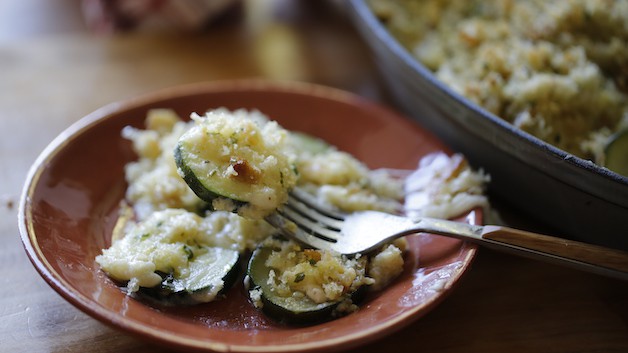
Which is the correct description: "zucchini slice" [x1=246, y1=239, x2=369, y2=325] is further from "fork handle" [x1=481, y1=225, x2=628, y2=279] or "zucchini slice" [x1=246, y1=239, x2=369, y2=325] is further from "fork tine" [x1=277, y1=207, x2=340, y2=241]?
"fork handle" [x1=481, y1=225, x2=628, y2=279]

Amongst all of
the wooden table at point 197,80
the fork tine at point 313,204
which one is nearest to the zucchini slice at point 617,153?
the wooden table at point 197,80

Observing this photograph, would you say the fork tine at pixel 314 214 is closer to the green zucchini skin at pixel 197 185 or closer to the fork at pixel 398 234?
the fork at pixel 398 234

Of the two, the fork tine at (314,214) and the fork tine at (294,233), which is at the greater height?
the fork tine at (314,214)

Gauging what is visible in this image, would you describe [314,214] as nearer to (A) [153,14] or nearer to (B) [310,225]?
(B) [310,225]

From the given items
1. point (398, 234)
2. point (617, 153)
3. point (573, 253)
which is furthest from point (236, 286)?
point (617, 153)

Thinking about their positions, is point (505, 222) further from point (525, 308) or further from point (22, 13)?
point (22, 13)

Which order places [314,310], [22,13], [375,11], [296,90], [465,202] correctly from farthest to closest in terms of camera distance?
[22,13]
[375,11]
[296,90]
[465,202]
[314,310]

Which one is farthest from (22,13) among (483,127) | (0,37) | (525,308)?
(525,308)
